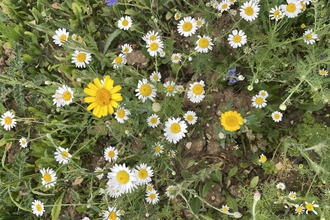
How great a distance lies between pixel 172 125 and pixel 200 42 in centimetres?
63

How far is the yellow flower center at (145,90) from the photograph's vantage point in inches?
89.7

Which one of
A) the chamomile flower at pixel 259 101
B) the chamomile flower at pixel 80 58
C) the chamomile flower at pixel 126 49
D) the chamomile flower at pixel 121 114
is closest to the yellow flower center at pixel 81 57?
the chamomile flower at pixel 80 58

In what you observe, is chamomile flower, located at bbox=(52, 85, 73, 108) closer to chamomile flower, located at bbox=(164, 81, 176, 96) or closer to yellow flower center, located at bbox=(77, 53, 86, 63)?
yellow flower center, located at bbox=(77, 53, 86, 63)

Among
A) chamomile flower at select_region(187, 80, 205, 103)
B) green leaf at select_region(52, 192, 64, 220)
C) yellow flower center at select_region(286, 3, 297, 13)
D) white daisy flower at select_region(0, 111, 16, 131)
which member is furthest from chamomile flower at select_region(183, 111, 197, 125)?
white daisy flower at select_region(0, 111, 16, 131)

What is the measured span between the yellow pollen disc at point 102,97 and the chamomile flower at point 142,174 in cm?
53

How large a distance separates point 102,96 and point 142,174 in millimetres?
621

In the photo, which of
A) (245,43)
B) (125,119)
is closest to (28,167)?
(125,119)

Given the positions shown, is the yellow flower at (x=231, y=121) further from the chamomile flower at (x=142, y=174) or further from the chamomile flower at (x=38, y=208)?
the chamomile flower at (x=38, y=208)

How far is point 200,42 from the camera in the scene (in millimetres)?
2354

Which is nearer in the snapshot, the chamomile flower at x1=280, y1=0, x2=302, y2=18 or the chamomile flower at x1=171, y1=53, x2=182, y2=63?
the chamomile flower at x1=280, y1=0, x2=302, y2=18

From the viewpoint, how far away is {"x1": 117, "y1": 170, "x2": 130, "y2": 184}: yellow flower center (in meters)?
2.15

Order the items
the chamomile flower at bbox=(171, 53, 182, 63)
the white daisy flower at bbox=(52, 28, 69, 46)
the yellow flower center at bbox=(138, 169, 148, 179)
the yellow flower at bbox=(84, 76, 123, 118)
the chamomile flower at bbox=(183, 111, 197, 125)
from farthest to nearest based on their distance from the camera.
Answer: the white daisy flower at bbox=(52, 28, 69, 46) < the chamomile flower at bbox=(171, 53, 182, 63) < the chamomile flower at bbox=(183, 111, 197, 125) < the yellow flower center at bbox=(138, 169, 148, 179) < the yellow flower at bbox=(84, 76, 123, 118)

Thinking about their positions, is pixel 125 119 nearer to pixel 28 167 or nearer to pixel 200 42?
pixel 200 42

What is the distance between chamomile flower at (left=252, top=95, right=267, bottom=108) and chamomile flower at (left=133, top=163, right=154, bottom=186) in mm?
907
